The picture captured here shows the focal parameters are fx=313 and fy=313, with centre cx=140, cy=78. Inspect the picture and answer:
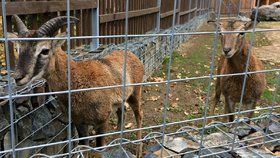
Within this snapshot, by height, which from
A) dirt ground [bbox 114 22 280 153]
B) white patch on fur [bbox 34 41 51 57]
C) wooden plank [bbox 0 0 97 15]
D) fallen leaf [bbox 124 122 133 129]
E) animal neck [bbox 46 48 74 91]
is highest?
wooden plank [bbox 0 0 97 15]

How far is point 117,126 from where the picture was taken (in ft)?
16.6

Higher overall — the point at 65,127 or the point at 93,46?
the point at 93,46

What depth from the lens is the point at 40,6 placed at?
4852 millimetres

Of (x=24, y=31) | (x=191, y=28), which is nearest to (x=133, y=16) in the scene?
(x=24, y=31)

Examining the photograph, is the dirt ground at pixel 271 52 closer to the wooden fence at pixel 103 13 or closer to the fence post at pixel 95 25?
the wooden fence at pixel 103 13

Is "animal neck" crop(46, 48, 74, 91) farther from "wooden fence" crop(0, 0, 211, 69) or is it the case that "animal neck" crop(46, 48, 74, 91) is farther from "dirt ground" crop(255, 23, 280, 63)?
"dirt ground" crop(255, 23, 280, 63)

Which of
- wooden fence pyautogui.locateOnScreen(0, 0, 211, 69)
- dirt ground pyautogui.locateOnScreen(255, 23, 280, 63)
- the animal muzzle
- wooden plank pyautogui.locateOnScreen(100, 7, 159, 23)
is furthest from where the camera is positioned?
dirt ground pyautogui.locateOnScreen(255, 23, 280, 63)

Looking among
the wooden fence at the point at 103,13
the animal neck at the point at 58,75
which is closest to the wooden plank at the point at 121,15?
the wooden fence at the point at 103,13

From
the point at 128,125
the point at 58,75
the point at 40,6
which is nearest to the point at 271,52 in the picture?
the point at 128,125

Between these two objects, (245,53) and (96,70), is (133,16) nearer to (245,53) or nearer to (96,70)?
(245,53)

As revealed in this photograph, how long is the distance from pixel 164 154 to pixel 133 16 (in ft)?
18.1

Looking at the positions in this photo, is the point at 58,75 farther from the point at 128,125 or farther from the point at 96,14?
the point at 96,14

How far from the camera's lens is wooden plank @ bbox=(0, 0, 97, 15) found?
4.36 meters

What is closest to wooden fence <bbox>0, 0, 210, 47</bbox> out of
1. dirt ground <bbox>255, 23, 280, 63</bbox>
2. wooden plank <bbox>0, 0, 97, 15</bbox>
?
wooden plank <bbox>0, 0, 97, 15</bbox>
